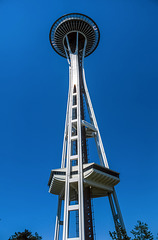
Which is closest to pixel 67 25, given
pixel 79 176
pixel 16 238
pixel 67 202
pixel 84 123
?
pixel 84 123

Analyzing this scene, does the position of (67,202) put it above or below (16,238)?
below

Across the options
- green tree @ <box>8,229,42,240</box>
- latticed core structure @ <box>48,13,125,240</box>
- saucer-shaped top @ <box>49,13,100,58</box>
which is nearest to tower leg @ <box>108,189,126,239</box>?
latticed core structure @ <box>48,13,125,240</box>

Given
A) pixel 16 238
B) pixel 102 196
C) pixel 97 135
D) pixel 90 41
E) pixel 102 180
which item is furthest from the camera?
pixel 90 41

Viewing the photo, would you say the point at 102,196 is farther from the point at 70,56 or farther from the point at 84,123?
the point at 70,56

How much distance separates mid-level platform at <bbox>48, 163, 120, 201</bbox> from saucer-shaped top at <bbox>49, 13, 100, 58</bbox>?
1312 inches

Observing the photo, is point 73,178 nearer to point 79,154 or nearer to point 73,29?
point 79,154

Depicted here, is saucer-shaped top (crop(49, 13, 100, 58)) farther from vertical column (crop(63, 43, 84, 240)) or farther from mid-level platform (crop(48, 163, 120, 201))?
mid-level platform (crop(48, 163, 120, 201))

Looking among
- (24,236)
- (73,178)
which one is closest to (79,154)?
(73,178)

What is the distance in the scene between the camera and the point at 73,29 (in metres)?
45.7

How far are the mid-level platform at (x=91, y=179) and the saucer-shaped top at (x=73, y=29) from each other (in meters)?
33.3

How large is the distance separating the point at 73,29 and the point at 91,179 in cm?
3626

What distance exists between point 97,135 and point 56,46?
27.2 m

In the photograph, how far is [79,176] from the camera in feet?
83.4

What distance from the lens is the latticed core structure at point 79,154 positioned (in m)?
25.2
